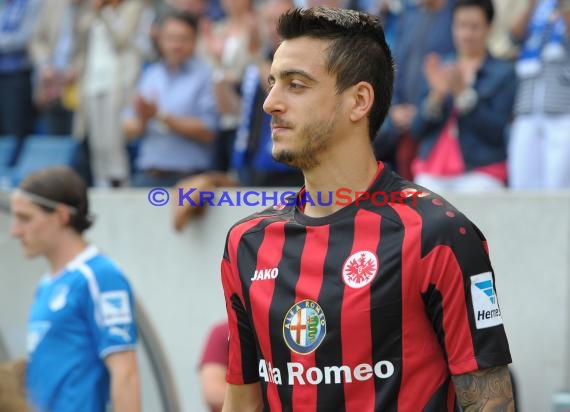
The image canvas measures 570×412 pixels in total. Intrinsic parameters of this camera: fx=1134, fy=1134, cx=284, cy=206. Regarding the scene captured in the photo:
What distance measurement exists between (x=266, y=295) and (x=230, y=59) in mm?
6087

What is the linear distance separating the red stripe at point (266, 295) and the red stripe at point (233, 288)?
0.10 metres

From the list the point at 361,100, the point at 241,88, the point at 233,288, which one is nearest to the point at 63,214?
the point at 233,288

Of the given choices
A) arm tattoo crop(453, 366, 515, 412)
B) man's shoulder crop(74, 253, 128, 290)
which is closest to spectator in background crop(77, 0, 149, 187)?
man's shoulder crop(74, 253, 128, 290)

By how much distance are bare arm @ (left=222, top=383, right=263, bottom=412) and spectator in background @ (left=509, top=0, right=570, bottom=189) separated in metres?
4.36

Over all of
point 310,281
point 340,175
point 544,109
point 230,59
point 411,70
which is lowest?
point 310,281

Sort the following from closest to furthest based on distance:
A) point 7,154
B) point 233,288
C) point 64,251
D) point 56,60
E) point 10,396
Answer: point 10,396 < point 233,288 < point 64,251 < point 7,154 < point 56,60

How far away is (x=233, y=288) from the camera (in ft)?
11.3

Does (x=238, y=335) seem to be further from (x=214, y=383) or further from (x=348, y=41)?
(x=214, y=383)

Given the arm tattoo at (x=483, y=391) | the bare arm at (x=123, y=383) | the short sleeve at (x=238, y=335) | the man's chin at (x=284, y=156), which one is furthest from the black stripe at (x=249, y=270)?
the bare arm at (x=123, y=383)

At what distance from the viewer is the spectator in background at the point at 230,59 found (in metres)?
8.82

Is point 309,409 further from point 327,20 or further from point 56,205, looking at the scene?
point 56,205

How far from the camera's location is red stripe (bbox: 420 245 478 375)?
3059 millimetres

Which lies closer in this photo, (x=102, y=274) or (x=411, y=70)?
(x=102, y=274)

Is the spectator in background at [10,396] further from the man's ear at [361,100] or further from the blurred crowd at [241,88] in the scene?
the blurred crowd at [241,88]
